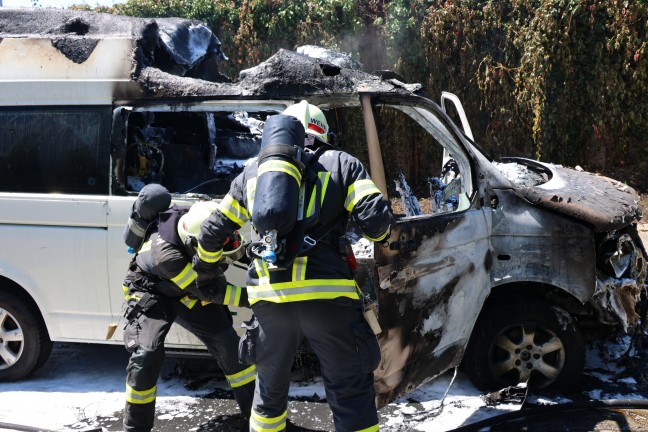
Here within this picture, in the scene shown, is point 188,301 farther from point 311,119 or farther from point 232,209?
point 311,119

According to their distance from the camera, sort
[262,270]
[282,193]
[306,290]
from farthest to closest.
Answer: [262,270] → [306,290] → [282,193]

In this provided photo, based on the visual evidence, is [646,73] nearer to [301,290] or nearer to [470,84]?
[470,84]

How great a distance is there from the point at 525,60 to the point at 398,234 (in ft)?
20.4

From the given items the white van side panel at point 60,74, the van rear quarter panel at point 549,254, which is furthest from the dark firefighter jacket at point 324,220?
the white van side panel at point 60,74

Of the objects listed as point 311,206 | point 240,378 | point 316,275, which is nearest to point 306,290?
point 316,275

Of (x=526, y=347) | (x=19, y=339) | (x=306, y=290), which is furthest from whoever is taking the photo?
(x=19, y=339)

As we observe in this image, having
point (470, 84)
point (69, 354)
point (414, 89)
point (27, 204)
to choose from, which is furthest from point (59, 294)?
point (470, 84)

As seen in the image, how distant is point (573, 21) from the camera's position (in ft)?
29.0

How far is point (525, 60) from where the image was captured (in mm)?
9180

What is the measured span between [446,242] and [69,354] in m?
3.18

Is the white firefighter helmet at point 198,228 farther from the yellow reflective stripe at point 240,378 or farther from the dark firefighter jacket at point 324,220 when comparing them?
the yellow reflective stripe at point 240,378

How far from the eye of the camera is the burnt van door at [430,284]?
12.6 feet

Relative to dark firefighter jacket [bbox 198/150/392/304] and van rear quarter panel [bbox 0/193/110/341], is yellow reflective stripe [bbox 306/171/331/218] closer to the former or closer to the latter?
dark firefighter jacket [bbox 198/150/392/304]

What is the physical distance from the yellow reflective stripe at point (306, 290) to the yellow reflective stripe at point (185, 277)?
2.48 ft
